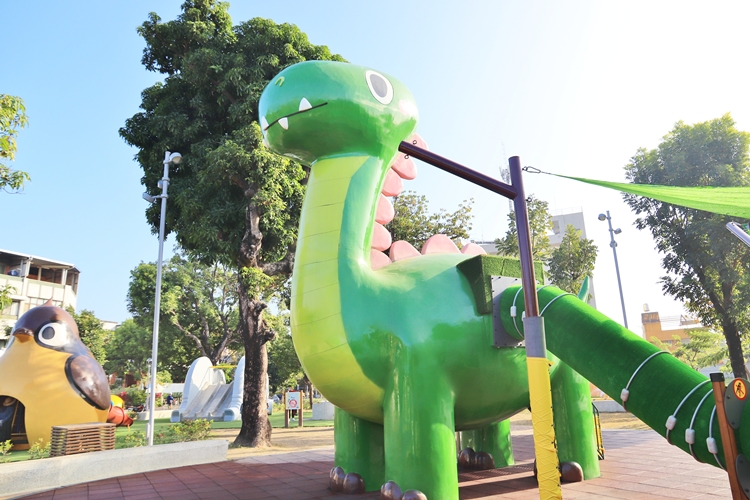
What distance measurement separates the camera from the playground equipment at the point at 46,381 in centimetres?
1250

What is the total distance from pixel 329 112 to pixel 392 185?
154cm

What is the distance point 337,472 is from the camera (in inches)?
250

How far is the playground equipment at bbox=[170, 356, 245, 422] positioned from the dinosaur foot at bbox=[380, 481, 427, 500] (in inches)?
754

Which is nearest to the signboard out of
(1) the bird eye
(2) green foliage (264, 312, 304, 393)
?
(1) the bird eye

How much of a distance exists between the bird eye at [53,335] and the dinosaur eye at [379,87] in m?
12.0

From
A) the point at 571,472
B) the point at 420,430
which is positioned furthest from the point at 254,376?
the point at 420,430

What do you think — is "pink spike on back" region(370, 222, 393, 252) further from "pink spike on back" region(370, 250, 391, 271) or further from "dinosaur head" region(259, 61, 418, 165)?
"dinosaur head" region(259, 61, 418, 165)

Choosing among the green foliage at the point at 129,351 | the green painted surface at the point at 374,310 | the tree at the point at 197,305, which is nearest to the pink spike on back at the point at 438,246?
the green painted surface at the point at 374,310

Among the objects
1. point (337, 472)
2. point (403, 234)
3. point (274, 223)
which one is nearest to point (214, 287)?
point (403, 234)

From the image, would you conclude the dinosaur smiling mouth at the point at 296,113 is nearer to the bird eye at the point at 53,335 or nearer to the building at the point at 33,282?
the bird eye at the point at 53,335

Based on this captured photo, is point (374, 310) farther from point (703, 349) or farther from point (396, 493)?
point (703, 349)

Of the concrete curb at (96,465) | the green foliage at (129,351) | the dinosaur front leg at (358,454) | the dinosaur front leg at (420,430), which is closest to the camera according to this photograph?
the dinosaur front leg at (420,430)

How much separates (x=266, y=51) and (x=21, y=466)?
10939mm

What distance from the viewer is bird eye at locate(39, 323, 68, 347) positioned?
43.8 feet
